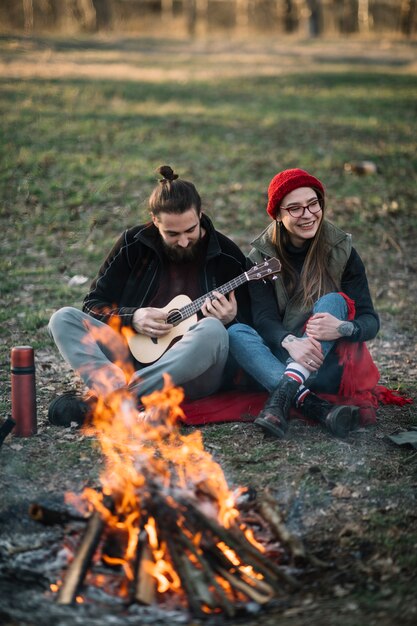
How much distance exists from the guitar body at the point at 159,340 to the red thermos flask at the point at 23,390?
70cm

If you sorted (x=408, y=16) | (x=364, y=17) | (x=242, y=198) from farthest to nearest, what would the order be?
(x=364, y=17), (x=408, y=16), (x=242, y=198)

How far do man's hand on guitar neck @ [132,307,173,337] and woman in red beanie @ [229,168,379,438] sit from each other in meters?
0.43

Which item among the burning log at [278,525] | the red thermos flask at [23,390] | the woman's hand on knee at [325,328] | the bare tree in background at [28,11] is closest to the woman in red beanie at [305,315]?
the woman's hand on knee at [325,328]

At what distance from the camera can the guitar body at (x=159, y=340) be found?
5039 mm

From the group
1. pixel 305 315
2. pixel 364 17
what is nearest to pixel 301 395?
pixel 305 315

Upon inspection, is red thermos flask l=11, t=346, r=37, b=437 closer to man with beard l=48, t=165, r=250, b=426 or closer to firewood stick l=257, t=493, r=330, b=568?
man with beard l=48, t=165, r=250, b=426

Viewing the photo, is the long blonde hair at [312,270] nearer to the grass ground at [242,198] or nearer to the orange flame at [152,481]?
the grass ground at [242,198]

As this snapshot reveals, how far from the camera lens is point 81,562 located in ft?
10.7

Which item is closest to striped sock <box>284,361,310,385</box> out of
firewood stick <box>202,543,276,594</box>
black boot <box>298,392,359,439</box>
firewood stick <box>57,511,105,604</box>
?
black boot <box>298,392,359,439</box>

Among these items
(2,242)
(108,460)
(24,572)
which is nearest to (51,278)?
(2,242)

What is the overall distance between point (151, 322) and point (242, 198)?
5780 millimetres

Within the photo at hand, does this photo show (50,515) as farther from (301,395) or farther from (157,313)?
(301,395)

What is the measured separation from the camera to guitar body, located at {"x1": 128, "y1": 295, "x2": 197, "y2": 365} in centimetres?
504

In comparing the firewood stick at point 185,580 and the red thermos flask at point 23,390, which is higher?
the red thermos flask at point 23,390
